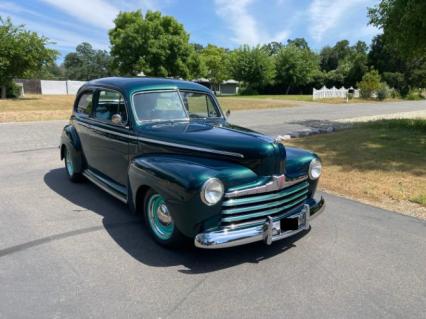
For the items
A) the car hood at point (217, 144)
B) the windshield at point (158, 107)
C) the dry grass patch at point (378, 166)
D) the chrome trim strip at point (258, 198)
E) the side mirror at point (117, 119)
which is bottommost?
the dry grass patch at point (378, 166)

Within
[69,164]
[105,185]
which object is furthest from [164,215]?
[69,164]

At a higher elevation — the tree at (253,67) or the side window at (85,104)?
the tree at (253,67)

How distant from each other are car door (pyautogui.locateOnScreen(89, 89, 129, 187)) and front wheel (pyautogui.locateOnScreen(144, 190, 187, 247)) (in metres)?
0.84

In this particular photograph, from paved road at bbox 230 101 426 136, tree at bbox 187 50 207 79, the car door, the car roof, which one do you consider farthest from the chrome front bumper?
tree at bbox 187 50 207 79

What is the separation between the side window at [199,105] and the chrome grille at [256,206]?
1.79 m

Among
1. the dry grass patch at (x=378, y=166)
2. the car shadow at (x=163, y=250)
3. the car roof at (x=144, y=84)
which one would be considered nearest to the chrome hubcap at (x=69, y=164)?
the car shadow at (x=163, y=250)

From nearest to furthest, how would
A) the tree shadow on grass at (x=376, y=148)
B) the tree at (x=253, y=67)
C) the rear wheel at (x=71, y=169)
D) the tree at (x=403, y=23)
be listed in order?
the rear wheel at (x=71, y=169) → the tree shadow on grass at (x=376, y=148) → the tree at (x=403, y=23) → the tree at (x=253, y=67)

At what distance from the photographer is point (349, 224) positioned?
469 cm

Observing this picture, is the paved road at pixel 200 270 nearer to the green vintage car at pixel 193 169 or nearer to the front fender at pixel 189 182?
the green vintage car at pixel 193 169

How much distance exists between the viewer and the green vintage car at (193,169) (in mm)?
3395

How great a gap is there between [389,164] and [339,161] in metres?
1.00

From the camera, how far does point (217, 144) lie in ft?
12.6

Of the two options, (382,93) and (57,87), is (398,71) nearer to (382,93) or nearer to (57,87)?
(382,93)

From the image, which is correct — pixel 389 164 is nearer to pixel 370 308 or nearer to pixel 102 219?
pixel 370 308
